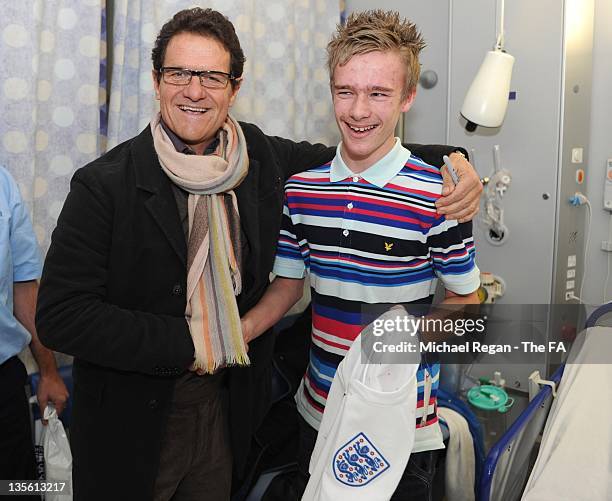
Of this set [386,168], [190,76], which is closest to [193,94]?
[190,76]

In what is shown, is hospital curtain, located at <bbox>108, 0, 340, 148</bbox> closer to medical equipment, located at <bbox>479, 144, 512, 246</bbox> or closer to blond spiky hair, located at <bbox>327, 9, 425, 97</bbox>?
medical equipment, located at <bbox>479, 144, 512, 246</bbox>

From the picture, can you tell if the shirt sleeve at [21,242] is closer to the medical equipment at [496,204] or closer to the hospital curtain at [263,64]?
the hospital curtain at [263,64]

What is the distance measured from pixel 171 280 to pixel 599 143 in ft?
6.95

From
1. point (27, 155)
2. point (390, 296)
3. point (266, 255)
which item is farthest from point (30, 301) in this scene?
point (390, 296)

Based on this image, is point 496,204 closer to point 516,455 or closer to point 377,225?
point 516,455

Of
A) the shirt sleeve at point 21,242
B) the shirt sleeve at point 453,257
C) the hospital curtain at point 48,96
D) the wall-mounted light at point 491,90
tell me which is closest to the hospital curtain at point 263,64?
the hospital curtain at point 48,96

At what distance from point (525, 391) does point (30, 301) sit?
1.95 meters

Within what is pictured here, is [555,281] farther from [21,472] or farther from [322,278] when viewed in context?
[21,472]

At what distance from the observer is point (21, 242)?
177 centimetres

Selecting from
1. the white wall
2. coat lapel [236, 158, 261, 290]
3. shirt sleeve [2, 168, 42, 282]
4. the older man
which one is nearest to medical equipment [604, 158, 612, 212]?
the white wall

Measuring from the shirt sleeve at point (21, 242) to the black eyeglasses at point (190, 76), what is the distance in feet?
2.18

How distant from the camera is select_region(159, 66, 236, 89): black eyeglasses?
1365mm

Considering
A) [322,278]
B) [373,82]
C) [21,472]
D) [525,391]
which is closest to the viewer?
[373,82]

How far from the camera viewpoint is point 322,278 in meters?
1.45
